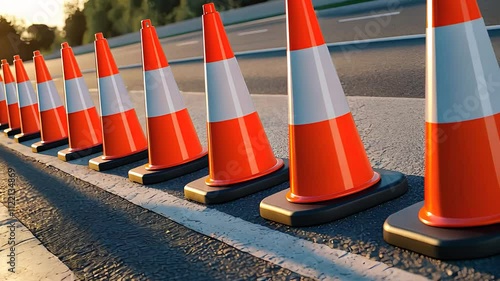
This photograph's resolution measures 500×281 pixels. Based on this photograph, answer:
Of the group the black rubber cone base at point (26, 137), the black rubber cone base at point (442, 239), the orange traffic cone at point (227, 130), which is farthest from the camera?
the black rubber cone base at point (26, 137)

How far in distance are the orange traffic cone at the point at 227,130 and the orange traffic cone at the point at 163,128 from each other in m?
0.65

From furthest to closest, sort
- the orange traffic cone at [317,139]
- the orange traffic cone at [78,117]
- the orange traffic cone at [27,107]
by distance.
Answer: the orange traffic cone at [27,107] < the orange traffic cone at [78,117] < the orange traffic cone at [317,139]

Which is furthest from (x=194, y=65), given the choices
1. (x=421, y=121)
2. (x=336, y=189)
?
(x=336, y=189)

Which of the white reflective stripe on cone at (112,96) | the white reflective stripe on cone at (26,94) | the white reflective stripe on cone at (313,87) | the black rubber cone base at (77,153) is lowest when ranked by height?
the black rubber cone base at (77,153)

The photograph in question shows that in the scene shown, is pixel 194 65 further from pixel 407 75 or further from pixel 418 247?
pixel 418 247

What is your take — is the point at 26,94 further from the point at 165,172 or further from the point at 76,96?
the point at 165,172

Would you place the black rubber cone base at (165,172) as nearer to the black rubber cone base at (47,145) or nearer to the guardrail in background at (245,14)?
the black rubber cone base at (47,145)

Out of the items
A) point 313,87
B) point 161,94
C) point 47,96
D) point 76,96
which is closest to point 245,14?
point 47,96

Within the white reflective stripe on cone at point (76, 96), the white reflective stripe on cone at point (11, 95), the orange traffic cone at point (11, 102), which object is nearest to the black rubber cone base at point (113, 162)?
the white reflective stripe on cone at point (76, 96)

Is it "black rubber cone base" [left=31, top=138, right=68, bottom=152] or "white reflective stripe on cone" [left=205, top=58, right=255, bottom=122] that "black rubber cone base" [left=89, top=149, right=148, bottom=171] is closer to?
"white reflective stripe on cone" [left=205, top=58, right=255, bottom=122]

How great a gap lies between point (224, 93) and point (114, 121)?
5.68 ft

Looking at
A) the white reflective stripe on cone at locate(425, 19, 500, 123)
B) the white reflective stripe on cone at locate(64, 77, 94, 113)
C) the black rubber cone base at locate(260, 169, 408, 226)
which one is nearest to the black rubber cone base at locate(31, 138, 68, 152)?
the white reflective stripe on cone at locate(64, 77, 94, 113)

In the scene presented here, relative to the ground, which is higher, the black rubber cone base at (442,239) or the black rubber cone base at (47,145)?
the black rubber cone base at (442,239)

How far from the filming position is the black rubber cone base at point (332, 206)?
10.4 feet
